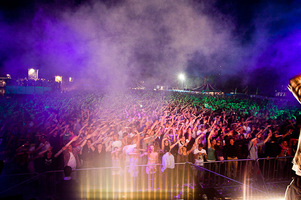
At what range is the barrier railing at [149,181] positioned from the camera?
13.0 feet

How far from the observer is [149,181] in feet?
15.6

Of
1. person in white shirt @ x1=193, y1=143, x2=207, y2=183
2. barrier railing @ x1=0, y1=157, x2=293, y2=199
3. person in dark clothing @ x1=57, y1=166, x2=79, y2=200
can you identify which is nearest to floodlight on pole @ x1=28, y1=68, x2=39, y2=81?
barrier railing @ x1=0, y1=157, x2=293, y2=199

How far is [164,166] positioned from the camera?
479 centimetres

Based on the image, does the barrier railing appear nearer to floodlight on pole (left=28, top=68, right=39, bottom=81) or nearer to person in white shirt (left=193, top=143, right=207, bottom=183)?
person in white shirt (left=193, top=143, right=207, bottom=183)

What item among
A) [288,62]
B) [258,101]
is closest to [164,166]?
[288,62]

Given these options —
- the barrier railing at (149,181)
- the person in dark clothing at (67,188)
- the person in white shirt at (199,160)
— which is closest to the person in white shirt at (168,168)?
the barrier railing at (149,181)

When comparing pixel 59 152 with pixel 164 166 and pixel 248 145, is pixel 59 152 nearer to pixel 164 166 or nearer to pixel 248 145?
pixel 164 166

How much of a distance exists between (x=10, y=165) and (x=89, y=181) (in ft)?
5.36

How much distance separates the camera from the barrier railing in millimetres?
3967

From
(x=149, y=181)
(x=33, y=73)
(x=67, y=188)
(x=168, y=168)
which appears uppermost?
(x=33, y=73)

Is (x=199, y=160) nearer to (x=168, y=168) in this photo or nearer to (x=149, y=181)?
(x=168, y=168)

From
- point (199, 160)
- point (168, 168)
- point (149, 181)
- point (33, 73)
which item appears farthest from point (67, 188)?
point (33, 73)

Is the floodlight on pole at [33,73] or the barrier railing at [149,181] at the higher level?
the floodlight on pole at [33,73]

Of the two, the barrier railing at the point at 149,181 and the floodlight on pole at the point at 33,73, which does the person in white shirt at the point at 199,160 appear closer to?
the barrier railing at the point at 149,181
